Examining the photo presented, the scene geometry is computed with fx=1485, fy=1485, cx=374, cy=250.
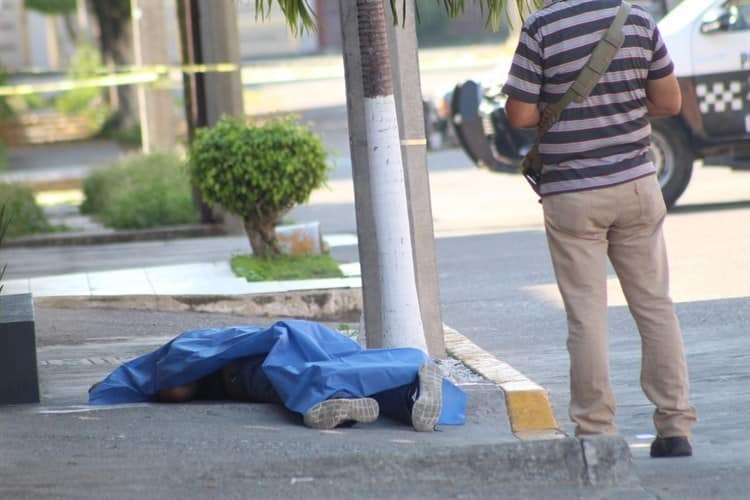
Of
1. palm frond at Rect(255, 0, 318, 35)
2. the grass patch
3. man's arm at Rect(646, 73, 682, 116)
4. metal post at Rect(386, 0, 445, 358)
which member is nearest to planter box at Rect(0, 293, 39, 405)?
palm frond at Rect(255, 0, 318, 35)

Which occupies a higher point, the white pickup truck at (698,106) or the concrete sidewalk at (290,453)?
the white pickup truck at (698,106)

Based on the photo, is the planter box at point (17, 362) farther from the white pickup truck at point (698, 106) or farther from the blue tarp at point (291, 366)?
the white pickup truck at point (698, 106)

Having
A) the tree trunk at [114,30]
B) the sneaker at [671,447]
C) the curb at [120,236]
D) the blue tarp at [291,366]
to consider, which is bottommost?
the sneaker at [671,447]

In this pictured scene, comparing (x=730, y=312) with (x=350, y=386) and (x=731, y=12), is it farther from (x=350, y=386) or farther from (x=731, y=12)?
A: (x=731, y=12)

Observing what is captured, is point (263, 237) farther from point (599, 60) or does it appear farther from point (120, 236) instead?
point (599, 60)

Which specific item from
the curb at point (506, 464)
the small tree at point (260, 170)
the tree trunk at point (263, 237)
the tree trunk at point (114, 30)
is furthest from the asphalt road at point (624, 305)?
the tree trunk at point (114, 30)

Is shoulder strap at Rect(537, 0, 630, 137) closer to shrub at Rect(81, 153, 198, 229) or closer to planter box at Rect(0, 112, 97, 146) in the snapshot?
shrub at Rect(81, 153, 198, 229)

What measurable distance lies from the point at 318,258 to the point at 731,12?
5097mm

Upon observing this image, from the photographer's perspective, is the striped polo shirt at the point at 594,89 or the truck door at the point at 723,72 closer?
the striped polo shirt at the point at 594,89

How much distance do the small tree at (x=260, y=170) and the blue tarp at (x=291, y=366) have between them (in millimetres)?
4479

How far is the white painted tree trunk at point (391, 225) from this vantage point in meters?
6.21

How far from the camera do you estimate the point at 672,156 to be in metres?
13.8

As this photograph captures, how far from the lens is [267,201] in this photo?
425 inches

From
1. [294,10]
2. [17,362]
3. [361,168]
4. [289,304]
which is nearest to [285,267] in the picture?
[289,304]
